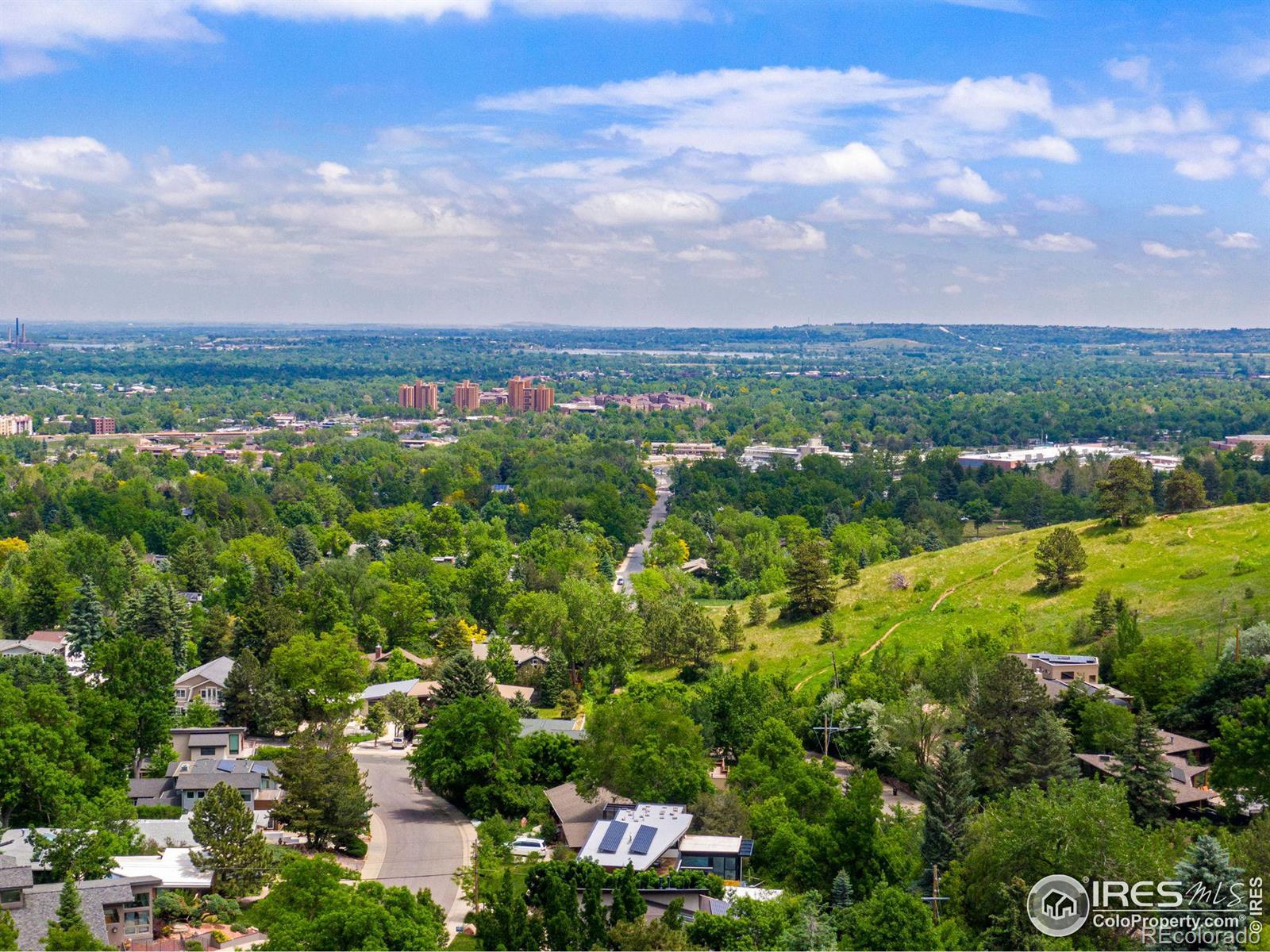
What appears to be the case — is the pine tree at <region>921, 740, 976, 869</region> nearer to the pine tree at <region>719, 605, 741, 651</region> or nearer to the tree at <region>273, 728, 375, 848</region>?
the tree at <region>273, 728, 375, 848</region>

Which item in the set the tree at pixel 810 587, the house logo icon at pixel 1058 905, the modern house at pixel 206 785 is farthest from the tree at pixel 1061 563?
the modern house at pixel 206 785

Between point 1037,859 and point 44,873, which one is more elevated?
point 1037,859

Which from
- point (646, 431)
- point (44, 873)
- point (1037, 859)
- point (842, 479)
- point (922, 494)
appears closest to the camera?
point (1037, 859)

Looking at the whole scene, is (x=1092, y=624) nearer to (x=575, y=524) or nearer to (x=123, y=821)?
(x=123, y=821)

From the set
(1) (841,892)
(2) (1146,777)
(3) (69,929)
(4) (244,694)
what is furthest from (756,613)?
(3) (69,929)

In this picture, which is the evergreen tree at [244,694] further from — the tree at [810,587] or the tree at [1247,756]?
the tree at [1247,756]

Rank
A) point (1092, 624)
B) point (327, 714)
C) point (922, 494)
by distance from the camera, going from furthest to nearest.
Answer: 1. point (922, 494)
2. point (1092, 624)
3. point (327, 714)

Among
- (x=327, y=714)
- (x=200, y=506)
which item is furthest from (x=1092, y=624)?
(x=200, y=506)

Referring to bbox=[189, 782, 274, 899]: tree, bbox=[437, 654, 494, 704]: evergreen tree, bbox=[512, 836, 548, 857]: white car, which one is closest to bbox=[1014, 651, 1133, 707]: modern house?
bbox=[512, 836, 548, 857]: white car
